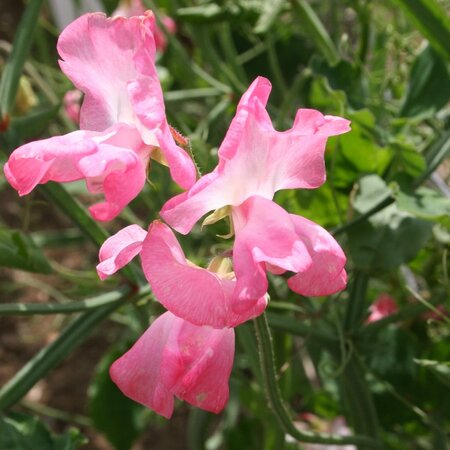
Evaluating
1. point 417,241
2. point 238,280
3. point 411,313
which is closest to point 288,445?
point 411,313

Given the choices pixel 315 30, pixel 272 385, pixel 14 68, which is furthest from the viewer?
pixel 315 30

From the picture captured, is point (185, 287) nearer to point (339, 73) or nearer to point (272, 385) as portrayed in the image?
point (272, 385)

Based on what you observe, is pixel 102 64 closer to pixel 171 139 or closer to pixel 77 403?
pixel 171 139

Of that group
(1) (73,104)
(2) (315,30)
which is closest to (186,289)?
(2) (315,30)

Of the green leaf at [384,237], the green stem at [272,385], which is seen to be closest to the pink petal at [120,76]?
the green stem at [272,385]

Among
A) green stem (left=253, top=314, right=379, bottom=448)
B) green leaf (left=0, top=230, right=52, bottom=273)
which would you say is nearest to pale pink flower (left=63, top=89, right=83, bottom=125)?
green leaf (left=0, top=230, right=52, bottom=273)
